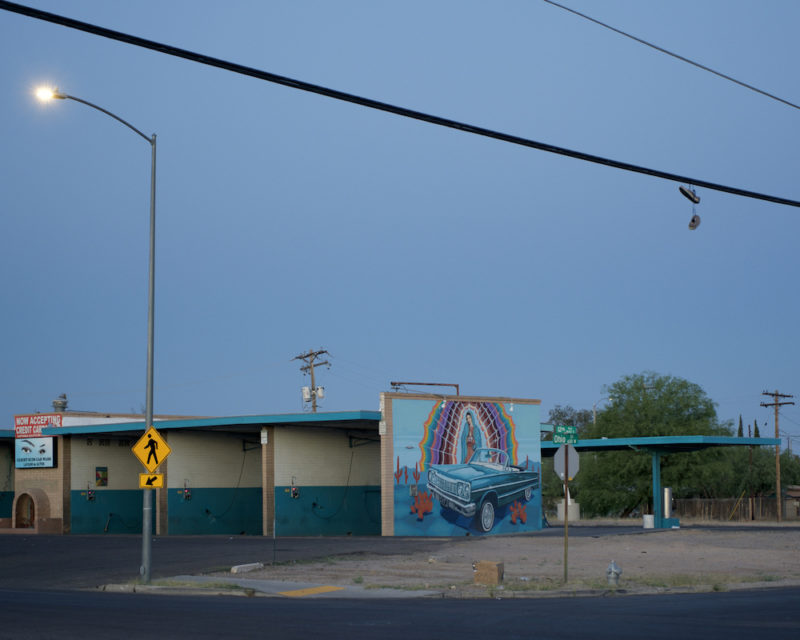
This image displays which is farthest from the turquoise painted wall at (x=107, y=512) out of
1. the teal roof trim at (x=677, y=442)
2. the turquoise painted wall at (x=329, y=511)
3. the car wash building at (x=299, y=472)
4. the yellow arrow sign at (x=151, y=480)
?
the yellow arrow sign at (x=151, y=480)

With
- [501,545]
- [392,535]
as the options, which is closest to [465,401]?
[392,535]

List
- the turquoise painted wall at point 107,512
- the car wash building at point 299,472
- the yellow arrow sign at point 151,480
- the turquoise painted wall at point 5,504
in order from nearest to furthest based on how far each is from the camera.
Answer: the yellow arrow sign at point 151,480 → the car wash building at point 299,472 → the turquoise painted wall at point 107,512 → the turquoise painted wall at point 5,504

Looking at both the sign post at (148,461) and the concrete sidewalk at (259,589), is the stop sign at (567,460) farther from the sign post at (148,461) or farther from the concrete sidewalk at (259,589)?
the sign post at (148,461)

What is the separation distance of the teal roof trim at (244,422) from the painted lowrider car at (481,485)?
12.4 feet

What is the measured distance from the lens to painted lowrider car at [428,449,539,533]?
4106 centimetres

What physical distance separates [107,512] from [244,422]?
1208 cm

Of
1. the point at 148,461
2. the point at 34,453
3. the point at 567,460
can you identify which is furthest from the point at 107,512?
the point at 567,460

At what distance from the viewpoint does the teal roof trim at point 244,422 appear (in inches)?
1516

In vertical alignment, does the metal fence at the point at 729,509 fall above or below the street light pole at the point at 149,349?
Result: below

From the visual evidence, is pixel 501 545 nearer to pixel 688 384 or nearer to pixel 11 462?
pixel 11 462

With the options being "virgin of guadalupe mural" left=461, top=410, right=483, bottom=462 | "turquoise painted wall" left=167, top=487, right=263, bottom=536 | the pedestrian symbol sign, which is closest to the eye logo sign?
"turquoise painted wall" left=167, top=487, right=263, bottom=536

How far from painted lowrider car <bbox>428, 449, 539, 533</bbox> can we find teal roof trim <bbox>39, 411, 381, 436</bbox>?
3.79 m

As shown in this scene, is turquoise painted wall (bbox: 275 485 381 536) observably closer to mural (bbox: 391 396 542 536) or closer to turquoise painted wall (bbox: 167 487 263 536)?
mural (bbox: 391 396 542 536)

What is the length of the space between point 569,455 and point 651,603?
493 centimetres
